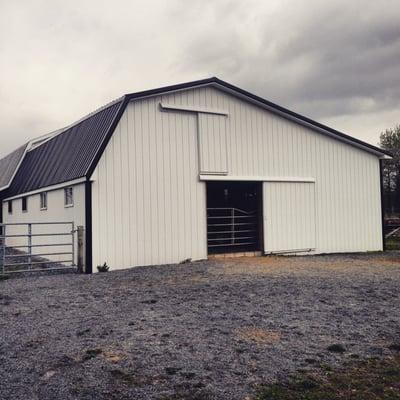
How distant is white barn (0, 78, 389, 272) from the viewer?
1220cm

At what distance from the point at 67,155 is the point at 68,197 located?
200 cm

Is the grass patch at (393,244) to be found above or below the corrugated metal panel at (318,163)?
below

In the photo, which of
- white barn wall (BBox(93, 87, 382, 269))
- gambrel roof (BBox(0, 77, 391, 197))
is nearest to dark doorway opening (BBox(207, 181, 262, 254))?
white barn wall (BBox(93, 87, 382, 269))

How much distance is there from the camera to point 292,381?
13.8 feet

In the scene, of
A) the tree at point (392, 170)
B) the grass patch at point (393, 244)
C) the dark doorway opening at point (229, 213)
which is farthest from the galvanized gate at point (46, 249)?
the tree at point (392, 170)

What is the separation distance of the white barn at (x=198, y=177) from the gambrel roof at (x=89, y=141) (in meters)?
0.04

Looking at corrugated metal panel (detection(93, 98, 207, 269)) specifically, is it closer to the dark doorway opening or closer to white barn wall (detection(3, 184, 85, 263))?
white barn wall (detection(3, 184, 85, 263))

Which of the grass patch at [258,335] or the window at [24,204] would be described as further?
the window at [24,204]

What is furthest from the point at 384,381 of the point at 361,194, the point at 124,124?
the point at 361,194

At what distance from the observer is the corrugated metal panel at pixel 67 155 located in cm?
1286

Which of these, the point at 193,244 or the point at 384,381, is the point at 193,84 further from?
the point at 384,381

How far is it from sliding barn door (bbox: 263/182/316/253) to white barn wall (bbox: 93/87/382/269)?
33 cm

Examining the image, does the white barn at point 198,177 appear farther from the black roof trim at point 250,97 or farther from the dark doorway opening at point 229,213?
the dark doorway opening at point 229,213

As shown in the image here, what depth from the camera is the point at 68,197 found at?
13.6 meters
